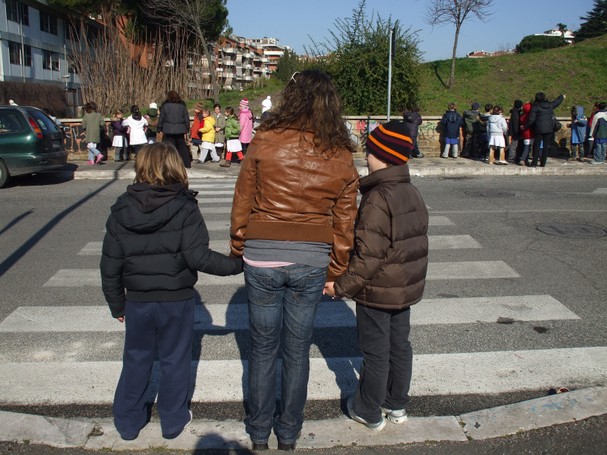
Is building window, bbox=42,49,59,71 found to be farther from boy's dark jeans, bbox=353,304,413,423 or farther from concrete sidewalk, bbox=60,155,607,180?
boy's dark jeans, bbox=353,304,413,423

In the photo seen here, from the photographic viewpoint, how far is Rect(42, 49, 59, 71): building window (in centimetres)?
5382

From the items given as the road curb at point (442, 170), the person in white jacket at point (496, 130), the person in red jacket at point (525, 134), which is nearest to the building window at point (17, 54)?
the road curb at point (442, 170)

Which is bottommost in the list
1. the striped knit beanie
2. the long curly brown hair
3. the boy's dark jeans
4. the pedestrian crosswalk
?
the pedestrian crosswalk

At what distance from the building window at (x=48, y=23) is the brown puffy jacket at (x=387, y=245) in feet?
189

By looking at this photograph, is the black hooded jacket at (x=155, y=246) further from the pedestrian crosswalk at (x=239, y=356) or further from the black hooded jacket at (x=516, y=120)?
the black hooded jacket at (x=516, y=120)

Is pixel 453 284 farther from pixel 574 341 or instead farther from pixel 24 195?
pixel 24 195

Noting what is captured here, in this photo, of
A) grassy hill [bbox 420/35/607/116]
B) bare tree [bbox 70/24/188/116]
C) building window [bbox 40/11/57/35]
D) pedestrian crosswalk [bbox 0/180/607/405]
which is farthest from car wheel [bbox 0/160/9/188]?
building window [bbox 40/11/57/35]

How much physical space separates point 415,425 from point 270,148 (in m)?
1.86

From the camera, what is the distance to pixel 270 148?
293cm

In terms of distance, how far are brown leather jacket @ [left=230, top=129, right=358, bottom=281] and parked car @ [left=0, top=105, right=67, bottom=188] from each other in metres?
11.6

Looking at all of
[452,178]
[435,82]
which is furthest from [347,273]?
[435,82]

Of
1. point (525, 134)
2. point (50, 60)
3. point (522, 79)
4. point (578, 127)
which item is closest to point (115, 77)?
point (525, 134)

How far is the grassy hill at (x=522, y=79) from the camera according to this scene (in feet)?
92.1

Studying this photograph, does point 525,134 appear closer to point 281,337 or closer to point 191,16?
point 281,337
